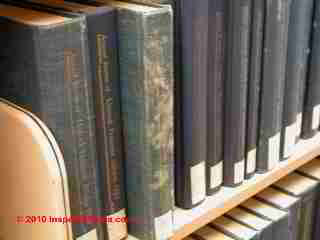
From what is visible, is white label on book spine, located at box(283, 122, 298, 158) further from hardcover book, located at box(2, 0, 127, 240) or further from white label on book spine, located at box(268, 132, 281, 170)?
hardcover book, located at box(2, 0, 127, 240)

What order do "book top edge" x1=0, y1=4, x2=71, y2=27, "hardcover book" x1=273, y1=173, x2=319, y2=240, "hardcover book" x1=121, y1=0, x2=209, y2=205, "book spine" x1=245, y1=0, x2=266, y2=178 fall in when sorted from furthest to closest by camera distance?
"hardcover book" x1=273, y1=173, x2=319, y2=240
"book spine" x1=245, y1=0, x2=266, y2=178
"hardcover book" x1=121, y1=0, x2=209, y2=205
"book top edge" x1=0, y1=4, x2=71, y2=27

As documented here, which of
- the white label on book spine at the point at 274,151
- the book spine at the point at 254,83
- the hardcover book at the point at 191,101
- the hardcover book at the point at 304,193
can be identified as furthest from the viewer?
the hardcover book at the point at 304,193

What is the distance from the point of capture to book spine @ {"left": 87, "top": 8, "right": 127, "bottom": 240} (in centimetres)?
59

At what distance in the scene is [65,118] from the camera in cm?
56

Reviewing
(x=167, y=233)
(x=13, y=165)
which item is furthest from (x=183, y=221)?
(x=13, y=165)

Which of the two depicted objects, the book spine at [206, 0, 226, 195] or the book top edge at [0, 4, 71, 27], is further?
the book spine at [206, 0, 226, 195]

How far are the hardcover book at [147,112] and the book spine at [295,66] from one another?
0.32 m

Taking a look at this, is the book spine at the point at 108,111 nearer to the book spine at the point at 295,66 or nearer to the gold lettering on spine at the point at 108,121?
the gold lettering on spine at the point at 108,121

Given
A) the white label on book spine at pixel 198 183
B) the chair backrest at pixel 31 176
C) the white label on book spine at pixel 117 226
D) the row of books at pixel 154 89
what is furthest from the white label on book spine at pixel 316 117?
the chair backrest at pixel 31 176

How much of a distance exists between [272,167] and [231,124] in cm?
15

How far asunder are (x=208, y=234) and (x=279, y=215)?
0.14 metres

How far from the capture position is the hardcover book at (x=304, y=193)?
1.01 meters

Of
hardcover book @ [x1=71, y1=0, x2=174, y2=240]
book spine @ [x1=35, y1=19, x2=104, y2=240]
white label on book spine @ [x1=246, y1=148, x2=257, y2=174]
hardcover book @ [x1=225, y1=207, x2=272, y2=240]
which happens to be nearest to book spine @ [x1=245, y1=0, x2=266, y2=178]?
white label on book spine @ [x1=246, y1=148, x2=257, y2=174]

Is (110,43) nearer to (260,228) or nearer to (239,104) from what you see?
(239,104)
